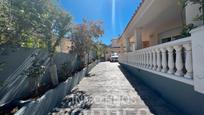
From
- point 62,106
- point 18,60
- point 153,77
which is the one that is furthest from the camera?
point 153,77

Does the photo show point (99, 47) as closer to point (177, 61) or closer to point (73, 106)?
point (73, 106)

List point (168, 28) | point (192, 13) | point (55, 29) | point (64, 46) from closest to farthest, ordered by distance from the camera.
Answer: point (192, 13)
point (55, 29)
point (168, 28)
point (64, 46)

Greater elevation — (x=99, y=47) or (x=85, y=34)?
(x=85, y=34)

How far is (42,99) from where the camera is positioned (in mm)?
4129

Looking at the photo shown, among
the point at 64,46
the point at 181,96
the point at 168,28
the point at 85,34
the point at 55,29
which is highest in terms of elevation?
the point at 168,28

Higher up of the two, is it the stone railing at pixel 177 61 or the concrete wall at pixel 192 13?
the concrete wall at pixel 192 13

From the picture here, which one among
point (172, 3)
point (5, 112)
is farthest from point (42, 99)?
point (172, 3)

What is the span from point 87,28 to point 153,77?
7.68 meters

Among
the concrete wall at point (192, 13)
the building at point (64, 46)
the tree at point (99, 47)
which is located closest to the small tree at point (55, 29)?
the building at point (64, 46)

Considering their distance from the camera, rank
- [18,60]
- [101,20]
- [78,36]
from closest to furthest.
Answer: [18,60]
[78,36]
[101,20]

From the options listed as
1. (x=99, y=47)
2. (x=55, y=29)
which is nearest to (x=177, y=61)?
(x=55, y=29)

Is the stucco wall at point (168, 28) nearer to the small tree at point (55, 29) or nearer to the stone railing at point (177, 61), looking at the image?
the stone railing at point (177, 61)

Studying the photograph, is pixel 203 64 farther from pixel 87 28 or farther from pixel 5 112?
pixel 87 28

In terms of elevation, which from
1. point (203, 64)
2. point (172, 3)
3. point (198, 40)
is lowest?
point (203, 64)
